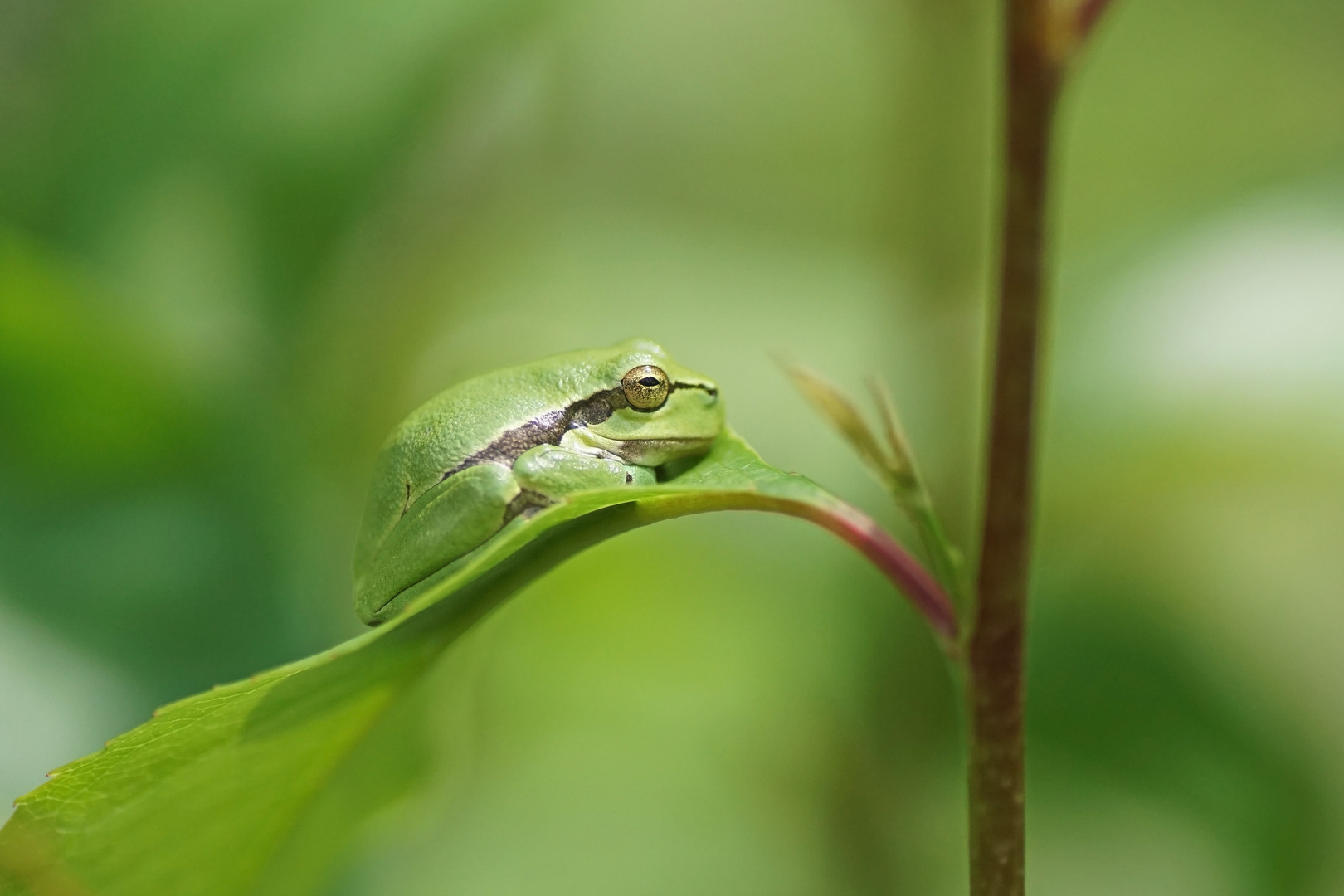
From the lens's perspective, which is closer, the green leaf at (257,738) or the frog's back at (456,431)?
the green leaf at (257,738)

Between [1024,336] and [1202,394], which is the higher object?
Result: [1024,336]

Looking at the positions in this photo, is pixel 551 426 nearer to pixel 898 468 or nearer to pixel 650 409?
pixel 650 409

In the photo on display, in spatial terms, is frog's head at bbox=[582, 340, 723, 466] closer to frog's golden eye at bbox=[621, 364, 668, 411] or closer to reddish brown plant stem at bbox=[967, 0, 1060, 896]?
frog's golden eye at bbox=[621, 364, 668, 411]

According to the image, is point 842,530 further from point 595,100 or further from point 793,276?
point 595,100

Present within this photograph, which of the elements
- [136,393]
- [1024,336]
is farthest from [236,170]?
[1024,336]

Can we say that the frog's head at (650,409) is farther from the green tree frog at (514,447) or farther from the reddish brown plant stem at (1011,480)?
the reddish brown plant stem at (1011,480)

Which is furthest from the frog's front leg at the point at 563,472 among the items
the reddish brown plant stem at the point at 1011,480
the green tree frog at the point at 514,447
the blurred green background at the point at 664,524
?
the reddish brown plant stem at the point at 1011,480

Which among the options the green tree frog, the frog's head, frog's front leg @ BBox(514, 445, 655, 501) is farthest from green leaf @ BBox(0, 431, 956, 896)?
the frog's head

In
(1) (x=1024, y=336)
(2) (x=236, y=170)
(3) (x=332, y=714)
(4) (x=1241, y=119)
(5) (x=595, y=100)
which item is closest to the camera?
(1) (x=1024, y=336)
